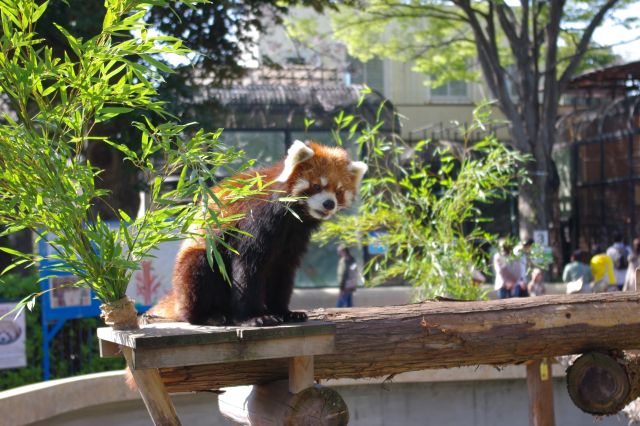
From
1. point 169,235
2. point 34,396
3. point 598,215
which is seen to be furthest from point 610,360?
point 598,215

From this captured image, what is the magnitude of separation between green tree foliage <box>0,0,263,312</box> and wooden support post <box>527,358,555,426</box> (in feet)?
9.68

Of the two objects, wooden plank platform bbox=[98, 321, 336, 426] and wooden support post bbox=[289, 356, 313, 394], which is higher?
wooden plank platform bbox=[98, 321, 336, 426]

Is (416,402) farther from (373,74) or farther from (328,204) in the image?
(373,74)

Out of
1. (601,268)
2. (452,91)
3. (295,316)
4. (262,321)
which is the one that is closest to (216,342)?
(262,321)

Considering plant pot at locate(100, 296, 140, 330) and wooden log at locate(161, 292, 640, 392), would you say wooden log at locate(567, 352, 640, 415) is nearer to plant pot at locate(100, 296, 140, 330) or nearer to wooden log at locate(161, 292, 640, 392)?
wooden log at locate(161, 292, 640, 392)

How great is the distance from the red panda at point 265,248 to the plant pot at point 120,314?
0.48 meters

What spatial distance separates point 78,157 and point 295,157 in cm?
110

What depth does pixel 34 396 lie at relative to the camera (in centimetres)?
630

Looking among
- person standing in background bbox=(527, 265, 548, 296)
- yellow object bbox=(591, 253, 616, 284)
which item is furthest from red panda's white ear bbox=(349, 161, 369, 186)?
yellow object bbox=(591, 253, 616, 284)

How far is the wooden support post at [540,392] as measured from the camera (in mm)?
6039

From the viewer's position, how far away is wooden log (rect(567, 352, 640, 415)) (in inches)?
216

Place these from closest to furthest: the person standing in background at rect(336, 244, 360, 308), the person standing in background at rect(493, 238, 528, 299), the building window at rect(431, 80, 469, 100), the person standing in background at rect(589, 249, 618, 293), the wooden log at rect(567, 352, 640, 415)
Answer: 1. the wooden log at rect(567, 352, 640, 415)
2. the person standing in background at rect(493, 238, 528, 299)
3. the person standing in background at rect(589, 249, 618, 293)
4. the person standing in background at rect(336, 244, 360, 308)
5. the building window at rect(431, 80, 469, 100)

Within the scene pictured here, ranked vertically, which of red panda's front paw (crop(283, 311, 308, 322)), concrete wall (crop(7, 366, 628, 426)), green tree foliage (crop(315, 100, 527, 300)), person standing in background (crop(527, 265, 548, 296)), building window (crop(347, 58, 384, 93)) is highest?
building window (crop(347, 58, 384, 93))

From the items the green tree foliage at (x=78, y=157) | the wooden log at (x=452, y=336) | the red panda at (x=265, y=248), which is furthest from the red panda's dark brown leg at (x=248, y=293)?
the green tree foliage at (x=78, y=157)
